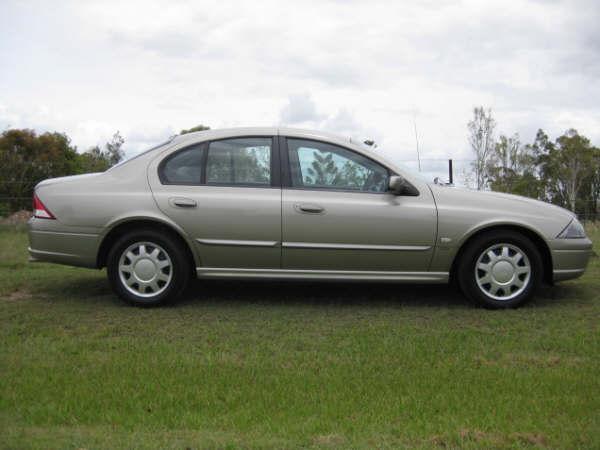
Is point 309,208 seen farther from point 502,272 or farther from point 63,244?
point 63,244

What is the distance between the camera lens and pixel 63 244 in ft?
21.6

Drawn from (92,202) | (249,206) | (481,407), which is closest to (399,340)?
(481,407)

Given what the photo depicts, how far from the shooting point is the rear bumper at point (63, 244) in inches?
258

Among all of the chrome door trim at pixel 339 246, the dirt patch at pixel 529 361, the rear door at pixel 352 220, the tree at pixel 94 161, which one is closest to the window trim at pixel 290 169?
the rear door at pixel 352 220

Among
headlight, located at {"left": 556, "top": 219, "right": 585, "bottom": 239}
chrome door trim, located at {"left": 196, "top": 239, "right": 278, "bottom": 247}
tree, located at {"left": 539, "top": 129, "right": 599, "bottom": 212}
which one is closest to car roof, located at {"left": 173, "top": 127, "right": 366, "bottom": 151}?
chrome door trim, located at {"left": 196, "top": 239, "right": 278, "bottom": 247}

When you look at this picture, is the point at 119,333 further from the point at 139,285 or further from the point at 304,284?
the point at 304,284

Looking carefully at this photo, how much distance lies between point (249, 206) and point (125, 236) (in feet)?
3.73

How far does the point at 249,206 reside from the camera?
6.43 meters

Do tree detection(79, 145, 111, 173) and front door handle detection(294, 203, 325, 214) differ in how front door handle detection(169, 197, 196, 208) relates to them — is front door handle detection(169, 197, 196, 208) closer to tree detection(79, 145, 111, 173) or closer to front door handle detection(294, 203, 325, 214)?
front door handle detection(294, 203, 325, 214)

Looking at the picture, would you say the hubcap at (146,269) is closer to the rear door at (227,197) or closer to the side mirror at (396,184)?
the rear door at (227,197)

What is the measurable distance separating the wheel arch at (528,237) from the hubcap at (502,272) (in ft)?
0.53

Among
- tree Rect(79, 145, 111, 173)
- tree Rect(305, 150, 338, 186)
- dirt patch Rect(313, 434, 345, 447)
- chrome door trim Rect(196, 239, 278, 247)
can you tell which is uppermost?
tree Rect(79, 145, 111, 173)

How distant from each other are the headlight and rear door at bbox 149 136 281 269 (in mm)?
2553

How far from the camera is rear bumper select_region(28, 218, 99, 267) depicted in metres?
6.55
